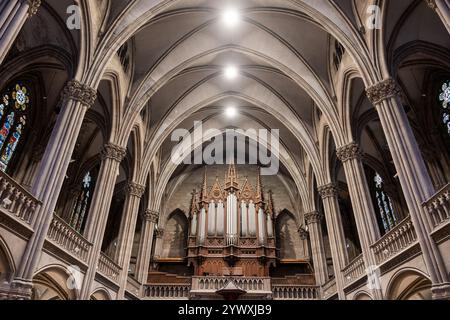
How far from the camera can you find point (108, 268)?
12664 mm

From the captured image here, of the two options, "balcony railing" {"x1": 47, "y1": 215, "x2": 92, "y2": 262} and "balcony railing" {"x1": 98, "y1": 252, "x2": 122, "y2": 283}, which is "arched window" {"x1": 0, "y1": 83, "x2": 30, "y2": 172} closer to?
"balcony railing" {"x1": 47, "y1": 215, "x2": 92, "y2": 262}

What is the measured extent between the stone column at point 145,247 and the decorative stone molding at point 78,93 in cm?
957

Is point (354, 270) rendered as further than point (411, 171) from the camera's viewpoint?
Yes

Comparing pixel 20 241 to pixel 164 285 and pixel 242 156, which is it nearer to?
pixel 164 285

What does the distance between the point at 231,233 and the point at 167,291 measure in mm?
4876

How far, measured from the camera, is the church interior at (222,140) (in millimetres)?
8914

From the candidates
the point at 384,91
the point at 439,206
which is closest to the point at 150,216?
the point at 384,91

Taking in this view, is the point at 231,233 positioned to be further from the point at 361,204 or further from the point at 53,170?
the point at 53,170

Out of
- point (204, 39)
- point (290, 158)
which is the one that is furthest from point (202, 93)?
point (290, 158)

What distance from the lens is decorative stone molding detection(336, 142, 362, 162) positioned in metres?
13.3

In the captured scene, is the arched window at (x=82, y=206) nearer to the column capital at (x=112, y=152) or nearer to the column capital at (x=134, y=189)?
the column capital at (x=134, y=189)

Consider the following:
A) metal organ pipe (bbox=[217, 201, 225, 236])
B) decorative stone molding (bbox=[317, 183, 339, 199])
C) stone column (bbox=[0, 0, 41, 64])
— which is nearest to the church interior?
stone column (bbox=[0, 0, 41, 64])

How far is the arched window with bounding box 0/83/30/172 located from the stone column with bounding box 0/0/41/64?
24.3 feet

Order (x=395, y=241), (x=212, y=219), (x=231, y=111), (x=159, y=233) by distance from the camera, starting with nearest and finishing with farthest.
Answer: (x=395, y=241), (x=212, y=219), (x=231, y=111), (x=159, y=233)
